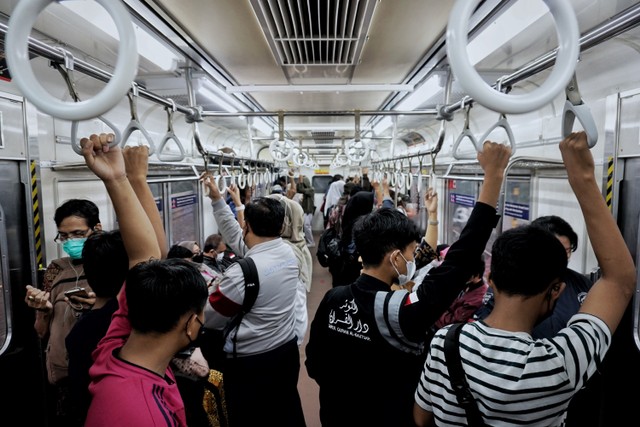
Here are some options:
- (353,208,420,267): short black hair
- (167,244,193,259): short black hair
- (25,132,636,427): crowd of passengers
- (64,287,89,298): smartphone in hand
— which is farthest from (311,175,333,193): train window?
(353,208,420,267): short black hair

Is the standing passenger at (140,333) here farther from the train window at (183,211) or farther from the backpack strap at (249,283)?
the train window at (183,211)

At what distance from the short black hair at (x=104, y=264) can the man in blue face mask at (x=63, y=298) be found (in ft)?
1.16

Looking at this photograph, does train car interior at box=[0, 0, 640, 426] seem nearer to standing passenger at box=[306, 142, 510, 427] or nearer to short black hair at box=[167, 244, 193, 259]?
standing passenger at box=[306, 142, 510, 427]

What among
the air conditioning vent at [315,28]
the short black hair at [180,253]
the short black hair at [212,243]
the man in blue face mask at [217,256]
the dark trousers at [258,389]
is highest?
the air conditioning vent at [315,28]

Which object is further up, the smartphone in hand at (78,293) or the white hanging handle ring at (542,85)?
the white hanging handle ring at (542,85)

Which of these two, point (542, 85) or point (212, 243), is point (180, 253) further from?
point (542, 85)

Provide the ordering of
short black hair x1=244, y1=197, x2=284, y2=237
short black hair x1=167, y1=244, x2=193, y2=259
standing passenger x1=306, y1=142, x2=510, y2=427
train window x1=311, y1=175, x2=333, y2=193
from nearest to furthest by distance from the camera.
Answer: standing passenger x1=306, y1=142, x2=510, y2=427 < short black hair x1=244, y1=197, x2=284, y2=237 < short black hair x1=167, y1=244, x2=193, y2=259 < train window x1=311, y1=175, x2=333, y2=193

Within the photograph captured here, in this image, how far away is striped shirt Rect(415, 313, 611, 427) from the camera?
109 cm

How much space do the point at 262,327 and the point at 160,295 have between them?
113cm

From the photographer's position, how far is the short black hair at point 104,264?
1.63m

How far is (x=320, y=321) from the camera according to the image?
1.69 m

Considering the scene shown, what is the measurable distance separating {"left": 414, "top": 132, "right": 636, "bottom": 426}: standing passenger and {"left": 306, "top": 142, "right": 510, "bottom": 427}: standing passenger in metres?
0.15

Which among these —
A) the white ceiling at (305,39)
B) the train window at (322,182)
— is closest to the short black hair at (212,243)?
the white ceiling at (305,39)

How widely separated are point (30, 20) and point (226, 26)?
2070 millimetres
